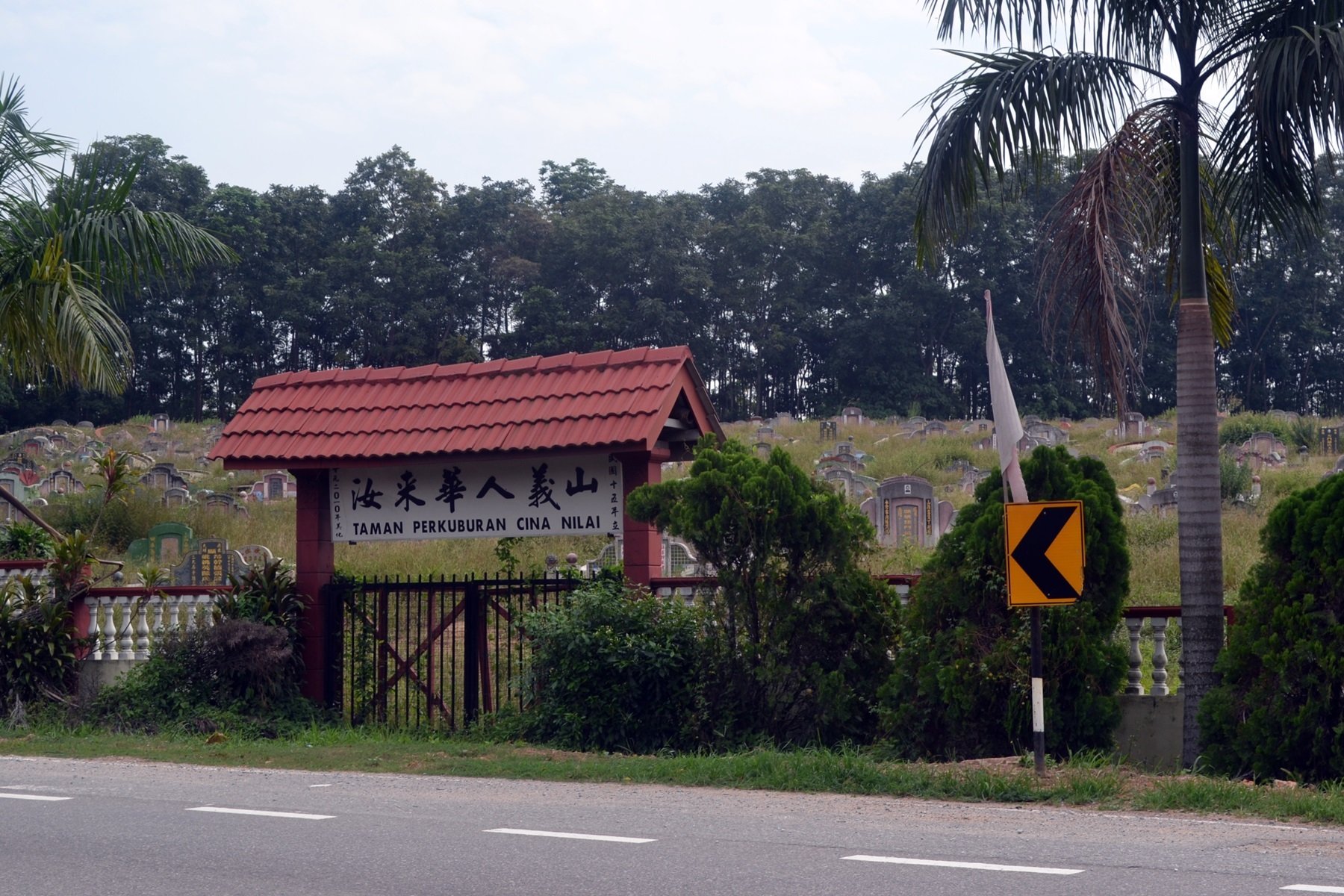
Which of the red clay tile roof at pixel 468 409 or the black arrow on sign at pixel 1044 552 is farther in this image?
the red clay tile roof at pixel 468 409

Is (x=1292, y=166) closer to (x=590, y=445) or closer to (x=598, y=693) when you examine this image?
(x=590, y=445)

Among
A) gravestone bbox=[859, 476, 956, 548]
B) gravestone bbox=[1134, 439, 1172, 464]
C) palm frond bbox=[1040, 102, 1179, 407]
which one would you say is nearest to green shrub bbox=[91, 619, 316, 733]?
palm frond bbox=[1040, 102, 1179, 407]

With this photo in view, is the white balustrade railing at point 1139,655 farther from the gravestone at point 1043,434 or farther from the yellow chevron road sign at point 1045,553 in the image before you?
the gravestone at point 1043,434

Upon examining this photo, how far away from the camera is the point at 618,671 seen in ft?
37.4

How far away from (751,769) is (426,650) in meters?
4.91

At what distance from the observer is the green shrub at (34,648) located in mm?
13883

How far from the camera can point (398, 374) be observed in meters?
13.9

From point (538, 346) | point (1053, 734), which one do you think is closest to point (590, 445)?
point (1053, 734)

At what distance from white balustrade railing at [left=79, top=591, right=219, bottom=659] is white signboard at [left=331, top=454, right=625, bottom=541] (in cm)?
192

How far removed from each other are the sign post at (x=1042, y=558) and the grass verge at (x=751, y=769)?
0.52 meters

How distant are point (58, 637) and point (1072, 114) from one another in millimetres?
11165

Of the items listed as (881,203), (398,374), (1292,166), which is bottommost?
(398,374)

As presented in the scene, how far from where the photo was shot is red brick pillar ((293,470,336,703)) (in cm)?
1353

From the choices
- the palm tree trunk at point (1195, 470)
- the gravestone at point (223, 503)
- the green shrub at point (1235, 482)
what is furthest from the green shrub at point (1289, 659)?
the gravestone at point (223, 503)
